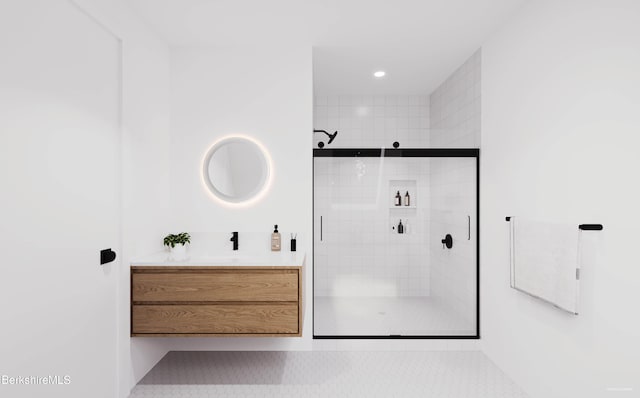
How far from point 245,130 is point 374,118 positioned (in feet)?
6.59

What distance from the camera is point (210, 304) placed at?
2414mm

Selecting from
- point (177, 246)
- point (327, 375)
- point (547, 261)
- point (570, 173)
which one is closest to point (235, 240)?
point (177, 246)

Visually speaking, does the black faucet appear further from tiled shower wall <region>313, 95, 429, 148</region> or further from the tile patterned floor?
tiled shower wall <region>313, 95, 429, 148</region>

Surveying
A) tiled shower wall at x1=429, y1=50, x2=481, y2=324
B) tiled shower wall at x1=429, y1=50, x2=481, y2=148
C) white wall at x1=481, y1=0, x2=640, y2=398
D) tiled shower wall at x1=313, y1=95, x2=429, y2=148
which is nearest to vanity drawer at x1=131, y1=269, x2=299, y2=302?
tiled shower wall at x1=429, y1=50, x2=481, y2=324

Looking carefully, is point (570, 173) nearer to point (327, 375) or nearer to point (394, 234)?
point (394, 234)

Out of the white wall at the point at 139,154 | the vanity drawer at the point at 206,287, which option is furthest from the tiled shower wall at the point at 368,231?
the white wall at the point at 139,154

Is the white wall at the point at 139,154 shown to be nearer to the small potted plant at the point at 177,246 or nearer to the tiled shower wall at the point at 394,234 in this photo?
the small potted plant at the point at 177,246

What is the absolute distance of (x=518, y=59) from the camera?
2.48m

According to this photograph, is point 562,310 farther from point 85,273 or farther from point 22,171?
point 22,171

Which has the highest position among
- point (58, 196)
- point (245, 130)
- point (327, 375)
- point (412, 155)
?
point (245, 130)

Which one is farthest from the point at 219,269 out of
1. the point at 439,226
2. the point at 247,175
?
the point at 439,226

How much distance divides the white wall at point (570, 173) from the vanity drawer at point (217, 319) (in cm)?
155

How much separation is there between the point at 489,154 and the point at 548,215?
0.86 metres

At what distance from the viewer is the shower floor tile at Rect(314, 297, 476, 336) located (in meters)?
3.10
